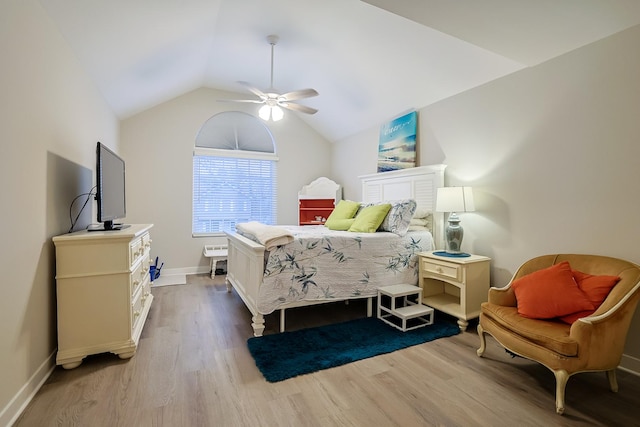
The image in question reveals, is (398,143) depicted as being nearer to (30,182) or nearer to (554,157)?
(554,157)

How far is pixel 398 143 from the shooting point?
13.7 feet

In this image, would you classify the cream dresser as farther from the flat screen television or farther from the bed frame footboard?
the bed frame footboard

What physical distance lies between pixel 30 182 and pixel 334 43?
10.3 ft

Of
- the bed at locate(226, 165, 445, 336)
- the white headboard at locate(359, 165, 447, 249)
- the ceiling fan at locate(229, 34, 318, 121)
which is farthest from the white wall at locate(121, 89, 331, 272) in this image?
the white headboard at locate(359, 165, 447, 249)

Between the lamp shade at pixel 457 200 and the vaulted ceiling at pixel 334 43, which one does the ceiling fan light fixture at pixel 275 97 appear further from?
the lamp shade at pixel 457 200

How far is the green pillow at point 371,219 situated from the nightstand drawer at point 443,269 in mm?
630

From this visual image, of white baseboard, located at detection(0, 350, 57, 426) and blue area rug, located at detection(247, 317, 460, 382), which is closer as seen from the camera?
white baseboard, located at detection(0, 350, 57, 426)

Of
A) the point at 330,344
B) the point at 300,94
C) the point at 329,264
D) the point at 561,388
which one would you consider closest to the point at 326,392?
the point at 330,344

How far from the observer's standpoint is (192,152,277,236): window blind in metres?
5.09

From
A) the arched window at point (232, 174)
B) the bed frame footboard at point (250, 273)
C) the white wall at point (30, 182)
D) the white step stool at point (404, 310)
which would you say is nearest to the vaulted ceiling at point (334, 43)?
the white wall at point (30, 182)

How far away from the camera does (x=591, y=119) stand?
230cm

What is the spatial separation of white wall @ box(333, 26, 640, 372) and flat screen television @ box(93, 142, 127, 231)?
3381mm

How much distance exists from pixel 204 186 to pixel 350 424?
→ 4.41 meters

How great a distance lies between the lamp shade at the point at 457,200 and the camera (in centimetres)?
298
